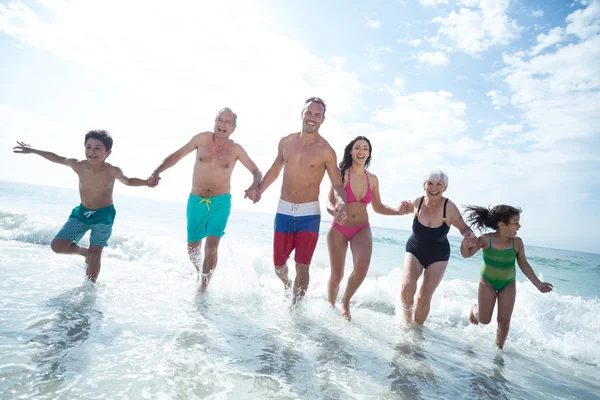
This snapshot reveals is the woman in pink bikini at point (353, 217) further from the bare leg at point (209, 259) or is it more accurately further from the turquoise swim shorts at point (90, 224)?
the turquoise swim shorts at point (90, 224)

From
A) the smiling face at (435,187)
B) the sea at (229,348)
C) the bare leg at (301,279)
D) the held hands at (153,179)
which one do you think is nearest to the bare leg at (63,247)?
the sea at (229,348)

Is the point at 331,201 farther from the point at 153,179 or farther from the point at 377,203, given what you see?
the point at 153,179

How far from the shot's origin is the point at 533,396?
3.58 meters

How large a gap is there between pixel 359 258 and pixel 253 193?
5.89ft

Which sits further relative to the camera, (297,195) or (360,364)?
(297,195)

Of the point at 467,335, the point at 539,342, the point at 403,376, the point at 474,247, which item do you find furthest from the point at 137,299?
the point at 539,342

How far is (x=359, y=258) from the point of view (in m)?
4.98

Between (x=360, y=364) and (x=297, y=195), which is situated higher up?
(x=297, y=195)

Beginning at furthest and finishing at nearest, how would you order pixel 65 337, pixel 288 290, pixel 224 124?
pixel 224 124 < pixel 288 290 < pixel 65 337

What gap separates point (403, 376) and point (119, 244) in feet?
36.2

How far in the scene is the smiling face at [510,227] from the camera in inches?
192

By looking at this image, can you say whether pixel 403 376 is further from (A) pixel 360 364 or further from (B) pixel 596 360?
(B) pixel 596 360

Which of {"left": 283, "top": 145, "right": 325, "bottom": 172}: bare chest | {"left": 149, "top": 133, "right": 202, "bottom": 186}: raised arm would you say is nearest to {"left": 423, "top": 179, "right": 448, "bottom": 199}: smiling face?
{"left": 283, "top": 145, "right": 325, "bottom": 172}: bare chest

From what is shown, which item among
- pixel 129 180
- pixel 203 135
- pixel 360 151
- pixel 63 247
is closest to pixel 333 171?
pixel 360 151
